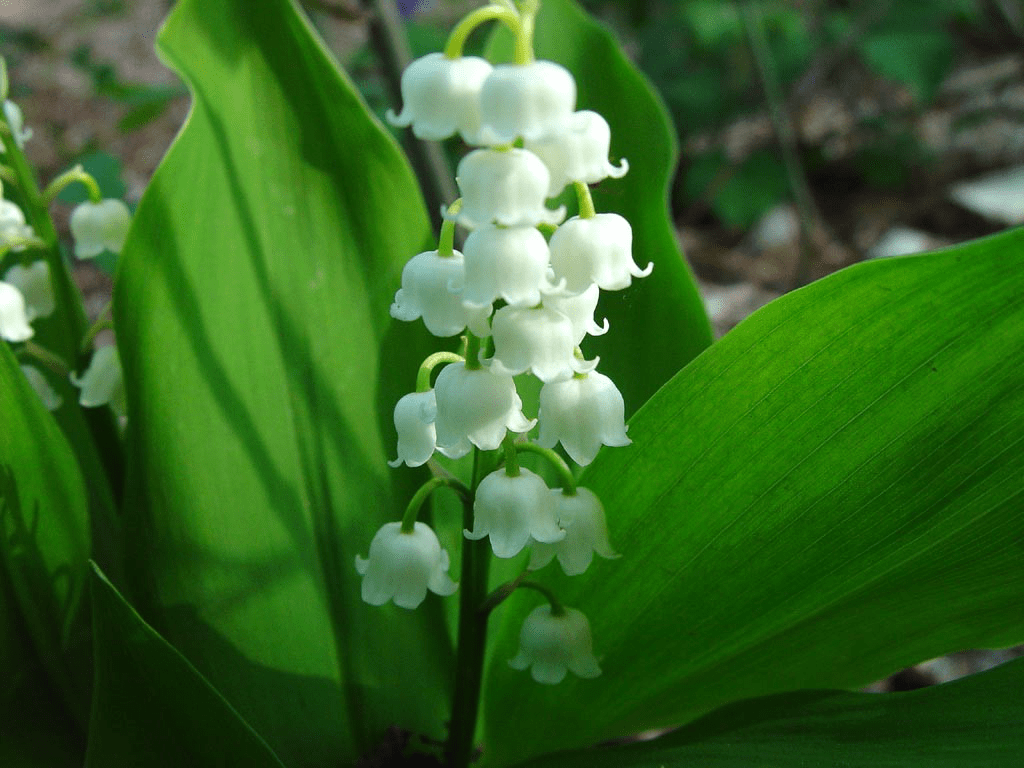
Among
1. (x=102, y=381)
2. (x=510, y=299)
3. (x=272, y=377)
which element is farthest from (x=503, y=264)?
(x=102, y=381)

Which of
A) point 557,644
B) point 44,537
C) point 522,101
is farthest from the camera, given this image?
point 44,537

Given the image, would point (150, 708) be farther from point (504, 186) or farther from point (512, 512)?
point (504, 186)

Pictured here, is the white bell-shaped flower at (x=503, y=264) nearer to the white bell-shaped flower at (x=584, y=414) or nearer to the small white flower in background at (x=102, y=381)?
the white bell-shaped flower at (x=584, y=414)

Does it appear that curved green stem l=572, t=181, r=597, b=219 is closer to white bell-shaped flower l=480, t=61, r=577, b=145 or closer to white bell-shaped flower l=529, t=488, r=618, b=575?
white bell-shaped flower l=480, t=61, r=577, b=145

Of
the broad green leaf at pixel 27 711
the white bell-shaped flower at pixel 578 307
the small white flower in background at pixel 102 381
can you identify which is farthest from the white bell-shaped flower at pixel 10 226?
the white bell-shaped flower at pixel 578 307

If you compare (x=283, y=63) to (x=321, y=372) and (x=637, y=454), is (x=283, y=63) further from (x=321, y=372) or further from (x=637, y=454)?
(x=637, y=454)

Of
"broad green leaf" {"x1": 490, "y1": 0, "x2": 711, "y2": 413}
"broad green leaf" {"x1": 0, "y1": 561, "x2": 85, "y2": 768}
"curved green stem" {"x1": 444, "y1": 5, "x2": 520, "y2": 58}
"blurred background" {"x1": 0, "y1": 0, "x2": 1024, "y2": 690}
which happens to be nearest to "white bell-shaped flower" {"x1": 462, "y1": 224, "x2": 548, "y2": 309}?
"curved green stem" {"x1": 444, "y1": 5, "x2": 520, "y2": 58}

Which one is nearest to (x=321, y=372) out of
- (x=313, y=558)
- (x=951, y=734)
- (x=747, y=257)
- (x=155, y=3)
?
(x=313, y=558)
